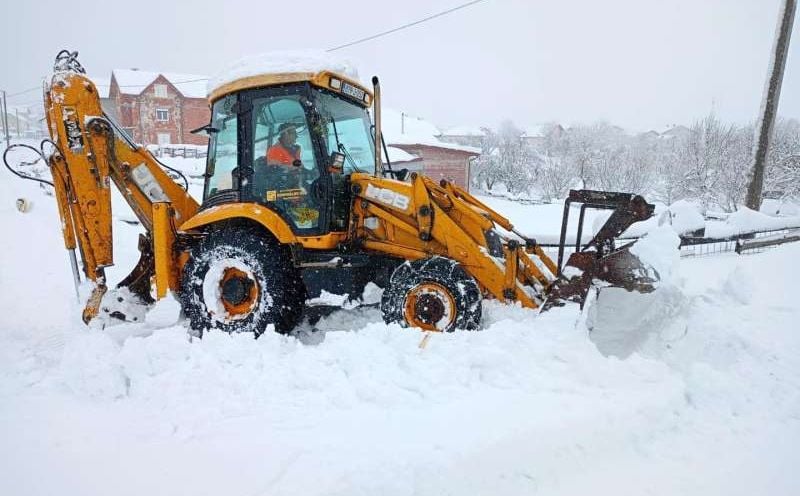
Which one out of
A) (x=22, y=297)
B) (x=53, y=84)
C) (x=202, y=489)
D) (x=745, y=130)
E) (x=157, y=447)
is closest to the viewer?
(x=202, y=489)

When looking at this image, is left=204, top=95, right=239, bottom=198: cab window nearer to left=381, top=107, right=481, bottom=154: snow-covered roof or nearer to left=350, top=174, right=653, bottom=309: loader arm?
left=350, top=174, right=653, bottom=309: loader arm

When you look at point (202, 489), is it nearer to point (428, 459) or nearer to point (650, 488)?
point (428, 459)

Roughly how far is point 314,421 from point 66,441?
1375 mm

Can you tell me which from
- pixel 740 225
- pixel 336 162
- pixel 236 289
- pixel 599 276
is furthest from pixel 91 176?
pixel 740 225

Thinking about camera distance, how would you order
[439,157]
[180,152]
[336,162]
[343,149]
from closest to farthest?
[336,162] < [343,149] < [439,157] < [180,152]

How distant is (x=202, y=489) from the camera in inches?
89.2

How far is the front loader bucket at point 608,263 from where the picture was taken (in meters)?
3.60

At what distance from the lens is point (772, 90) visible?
8203 millimetres

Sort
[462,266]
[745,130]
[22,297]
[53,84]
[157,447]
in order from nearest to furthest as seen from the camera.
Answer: [157,447]
[462,266]
[53,84]
[22,297]
[745,130]

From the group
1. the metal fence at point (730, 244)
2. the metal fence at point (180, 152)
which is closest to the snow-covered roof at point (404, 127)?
the metal fence at point (180, 152)

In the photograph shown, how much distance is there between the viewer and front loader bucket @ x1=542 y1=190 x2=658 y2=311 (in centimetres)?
360

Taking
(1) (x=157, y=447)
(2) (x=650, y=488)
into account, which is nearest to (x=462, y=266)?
(2) (x=650, y=488)

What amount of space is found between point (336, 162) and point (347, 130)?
2.00 feet

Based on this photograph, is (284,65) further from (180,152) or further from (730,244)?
(180,152)
